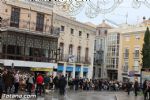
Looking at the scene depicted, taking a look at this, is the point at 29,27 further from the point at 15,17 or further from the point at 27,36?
the point at 15,17

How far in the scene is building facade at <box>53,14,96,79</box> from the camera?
5294 centimetres

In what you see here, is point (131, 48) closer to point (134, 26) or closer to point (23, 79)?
point (134, 26)

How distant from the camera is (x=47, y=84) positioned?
33.6 m

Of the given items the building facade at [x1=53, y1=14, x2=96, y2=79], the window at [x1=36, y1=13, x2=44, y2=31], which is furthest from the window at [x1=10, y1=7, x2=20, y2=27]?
the building facade at [x1=53, y1=14, x2=96, y2=79]

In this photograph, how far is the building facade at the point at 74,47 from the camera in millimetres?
52938

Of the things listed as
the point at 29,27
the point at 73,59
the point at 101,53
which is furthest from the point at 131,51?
the point at 29,27

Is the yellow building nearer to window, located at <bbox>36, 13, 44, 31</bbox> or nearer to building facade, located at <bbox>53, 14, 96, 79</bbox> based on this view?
building facade, located at <bbox>53, 14, 96, 79</bbox>

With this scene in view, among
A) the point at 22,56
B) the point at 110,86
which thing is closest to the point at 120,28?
the point at 110,86

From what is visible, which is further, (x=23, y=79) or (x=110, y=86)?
(x=110, y=86)

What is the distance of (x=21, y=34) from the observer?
4334cm

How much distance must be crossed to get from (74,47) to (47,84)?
2247cm

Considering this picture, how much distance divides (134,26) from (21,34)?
118 ft

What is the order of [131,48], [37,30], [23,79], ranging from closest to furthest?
[23,79], [37,30], [131,48]

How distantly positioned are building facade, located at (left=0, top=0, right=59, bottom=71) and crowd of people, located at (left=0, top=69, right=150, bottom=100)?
2806mm
